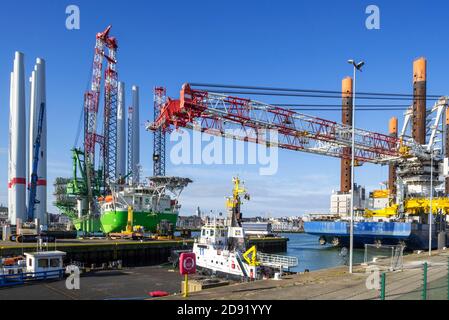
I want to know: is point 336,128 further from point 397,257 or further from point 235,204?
point 397,257

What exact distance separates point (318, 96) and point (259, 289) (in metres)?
42.8

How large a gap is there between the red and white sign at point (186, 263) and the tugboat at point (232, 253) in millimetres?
16152

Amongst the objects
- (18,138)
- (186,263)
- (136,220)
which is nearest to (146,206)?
(136,220)

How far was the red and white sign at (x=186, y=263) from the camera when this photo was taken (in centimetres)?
1866

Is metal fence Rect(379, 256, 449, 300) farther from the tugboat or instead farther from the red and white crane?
the red and white crane

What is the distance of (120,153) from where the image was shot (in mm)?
125500

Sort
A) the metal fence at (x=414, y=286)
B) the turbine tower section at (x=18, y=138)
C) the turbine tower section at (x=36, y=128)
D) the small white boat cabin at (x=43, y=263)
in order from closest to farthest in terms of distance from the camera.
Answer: the metal fence at (x=414, y=286), the small white boat cabin at (x=43, y=263), the turbine tower section at (x=18, y=138), the turbine tower section at (x=36, y=128)

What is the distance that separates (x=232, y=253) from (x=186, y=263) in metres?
19.0

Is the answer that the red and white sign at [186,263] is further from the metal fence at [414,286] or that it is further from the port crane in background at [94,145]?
the port crane in background at [94,145]

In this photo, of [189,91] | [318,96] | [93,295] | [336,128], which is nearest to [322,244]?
[336,128]

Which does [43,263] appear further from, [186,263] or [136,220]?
[136,220]

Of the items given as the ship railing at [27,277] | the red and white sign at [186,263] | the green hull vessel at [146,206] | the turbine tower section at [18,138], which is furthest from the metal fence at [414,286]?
the turbine tower section at [18,138]

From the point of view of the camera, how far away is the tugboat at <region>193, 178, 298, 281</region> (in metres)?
35.2

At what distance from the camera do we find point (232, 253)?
37.3 metres
